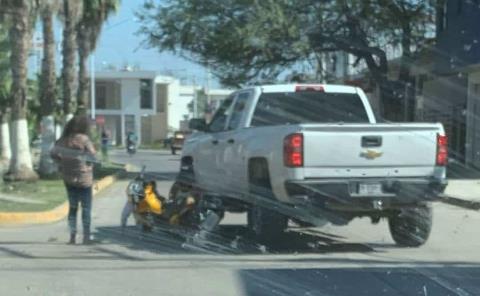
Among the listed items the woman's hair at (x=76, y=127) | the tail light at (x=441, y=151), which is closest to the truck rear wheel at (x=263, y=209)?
the tail light at (x=441, y=151)

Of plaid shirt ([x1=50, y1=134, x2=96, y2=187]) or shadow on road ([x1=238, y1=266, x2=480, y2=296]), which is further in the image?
plaid shirt ([x1=50, y1=134, x2=96, y2=187])

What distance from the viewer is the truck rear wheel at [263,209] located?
10719 millimetres

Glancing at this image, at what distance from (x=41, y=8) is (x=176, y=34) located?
6667 mm

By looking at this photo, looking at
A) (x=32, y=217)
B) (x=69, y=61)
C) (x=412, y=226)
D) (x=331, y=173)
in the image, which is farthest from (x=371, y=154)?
(x=69, y=61)

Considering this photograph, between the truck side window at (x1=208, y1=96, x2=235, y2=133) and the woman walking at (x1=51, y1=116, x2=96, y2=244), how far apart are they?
7.16 ft

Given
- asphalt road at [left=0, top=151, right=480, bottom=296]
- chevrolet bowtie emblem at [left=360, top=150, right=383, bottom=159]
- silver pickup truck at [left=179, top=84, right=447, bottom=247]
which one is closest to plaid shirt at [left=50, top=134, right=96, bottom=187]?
asphalt road at [left=0, top=151, right=480, bottom=296]

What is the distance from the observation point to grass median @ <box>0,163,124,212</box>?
1562 centimetres

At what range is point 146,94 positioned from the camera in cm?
8488

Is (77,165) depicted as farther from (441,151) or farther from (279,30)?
(279,30)

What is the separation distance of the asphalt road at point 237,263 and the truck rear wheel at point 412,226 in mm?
183

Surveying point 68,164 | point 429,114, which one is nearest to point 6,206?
point 68,164

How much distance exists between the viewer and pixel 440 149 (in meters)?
10.5

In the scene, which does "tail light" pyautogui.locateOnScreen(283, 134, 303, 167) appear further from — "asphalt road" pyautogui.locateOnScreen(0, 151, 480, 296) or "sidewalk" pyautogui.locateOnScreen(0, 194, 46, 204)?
"sidewalk" pyautogui.locateOnScreen(0, 194, 46, 204)

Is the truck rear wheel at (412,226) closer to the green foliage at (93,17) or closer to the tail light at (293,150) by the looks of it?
the tail light at (293,150)
